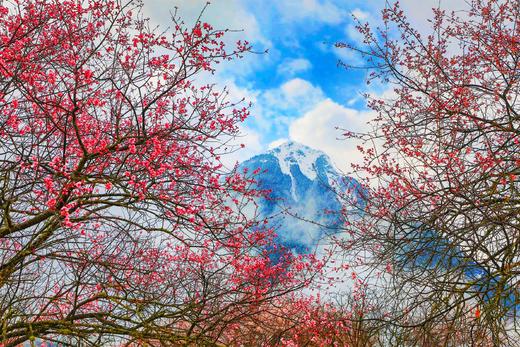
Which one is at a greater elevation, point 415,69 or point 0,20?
point 0,20

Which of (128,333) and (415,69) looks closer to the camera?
(128,333)

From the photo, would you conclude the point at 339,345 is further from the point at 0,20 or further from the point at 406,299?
the point at 0,20

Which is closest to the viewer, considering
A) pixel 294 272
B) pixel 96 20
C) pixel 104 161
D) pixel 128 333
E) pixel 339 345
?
pixel 128 333

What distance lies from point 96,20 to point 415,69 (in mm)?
4893

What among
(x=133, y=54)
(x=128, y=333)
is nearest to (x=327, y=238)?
(x=128, y=333)

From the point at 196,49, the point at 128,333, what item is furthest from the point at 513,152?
the point at 128,333

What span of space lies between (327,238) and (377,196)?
1.07 metres

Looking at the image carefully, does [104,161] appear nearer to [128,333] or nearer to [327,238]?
[128,333]

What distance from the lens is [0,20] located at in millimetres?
6102

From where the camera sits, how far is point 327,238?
23.0 feet

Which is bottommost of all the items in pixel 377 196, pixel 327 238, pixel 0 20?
pixel 327 238

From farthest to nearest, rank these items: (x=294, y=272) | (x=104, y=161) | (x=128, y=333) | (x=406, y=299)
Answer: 1. (x=294, y=272)
2. (x=104, y=161)
3. (x=406, y=299)
4. (x=128, y=333)

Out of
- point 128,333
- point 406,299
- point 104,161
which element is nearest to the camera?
point 128,333

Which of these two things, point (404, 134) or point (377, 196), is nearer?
point (404, 134)
